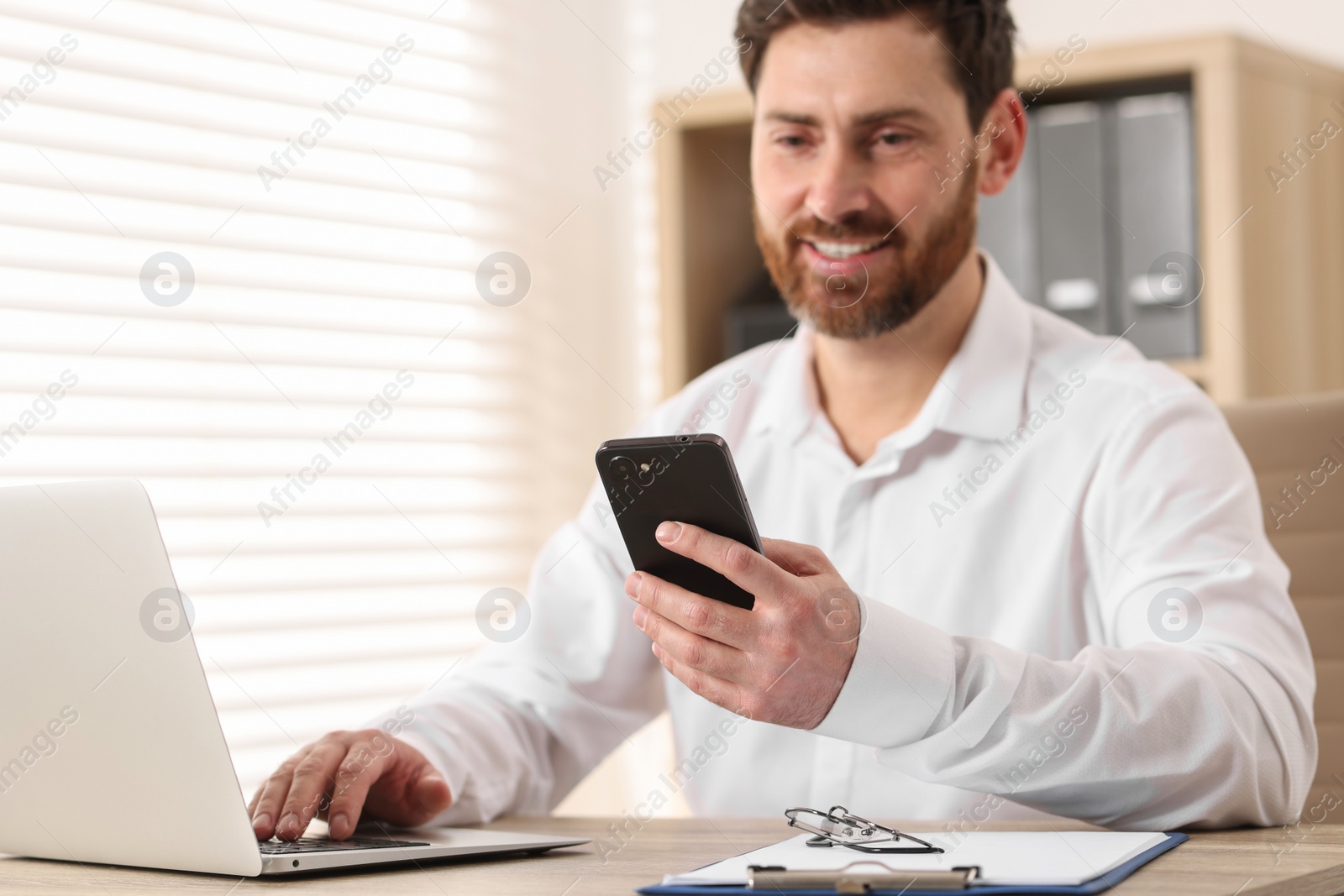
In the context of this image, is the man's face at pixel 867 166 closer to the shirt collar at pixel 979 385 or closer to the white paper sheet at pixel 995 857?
the shirt collar at pixel 979 385

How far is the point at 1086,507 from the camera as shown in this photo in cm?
133

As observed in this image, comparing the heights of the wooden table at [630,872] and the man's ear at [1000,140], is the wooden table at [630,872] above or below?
below

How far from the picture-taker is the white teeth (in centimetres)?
151

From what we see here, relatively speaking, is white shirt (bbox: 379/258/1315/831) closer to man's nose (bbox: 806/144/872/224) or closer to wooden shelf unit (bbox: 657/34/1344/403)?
man's nose (bbox: 806/144/872/224)

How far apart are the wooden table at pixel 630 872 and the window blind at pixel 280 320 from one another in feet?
3.12

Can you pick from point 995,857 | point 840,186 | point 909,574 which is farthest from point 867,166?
point 995,857

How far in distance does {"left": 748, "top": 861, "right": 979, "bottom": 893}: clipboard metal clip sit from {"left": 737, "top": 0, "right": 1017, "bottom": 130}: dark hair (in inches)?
40.3

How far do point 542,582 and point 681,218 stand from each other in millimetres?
1218

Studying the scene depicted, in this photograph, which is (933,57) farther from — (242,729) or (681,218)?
(242,729)

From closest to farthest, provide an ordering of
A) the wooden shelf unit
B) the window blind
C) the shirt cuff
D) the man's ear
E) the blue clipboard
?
the blue clipboard → the shirt cuff → the man's ear → the window blind → the wooden shelf unit

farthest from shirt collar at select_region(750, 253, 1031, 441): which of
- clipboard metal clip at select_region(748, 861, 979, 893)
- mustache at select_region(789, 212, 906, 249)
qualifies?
clipboard metal clip at select_region(748, 861, 979, 893)

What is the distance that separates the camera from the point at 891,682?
35.9 inches

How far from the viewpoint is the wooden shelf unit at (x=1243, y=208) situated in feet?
6.91

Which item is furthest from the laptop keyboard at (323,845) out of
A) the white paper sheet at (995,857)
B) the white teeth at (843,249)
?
the white teeth at (843,249)
